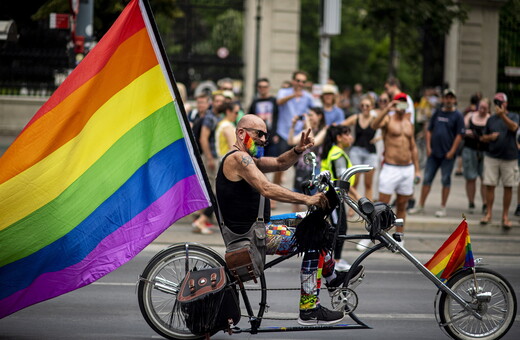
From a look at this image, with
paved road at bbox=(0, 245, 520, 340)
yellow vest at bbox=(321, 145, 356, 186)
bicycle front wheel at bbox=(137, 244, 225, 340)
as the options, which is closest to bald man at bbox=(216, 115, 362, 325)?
bicycle front wheel at bbox=(137, 244, 225, 340)

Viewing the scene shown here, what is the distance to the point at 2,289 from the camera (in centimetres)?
598

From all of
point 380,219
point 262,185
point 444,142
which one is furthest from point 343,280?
point 444,142

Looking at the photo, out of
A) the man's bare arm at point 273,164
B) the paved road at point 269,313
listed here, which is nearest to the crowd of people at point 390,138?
the paved road at point 269,313

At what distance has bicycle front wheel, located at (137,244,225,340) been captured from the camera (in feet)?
20.5

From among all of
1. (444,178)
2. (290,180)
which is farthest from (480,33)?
(444,178)

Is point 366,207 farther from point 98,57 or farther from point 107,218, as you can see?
point 98,57

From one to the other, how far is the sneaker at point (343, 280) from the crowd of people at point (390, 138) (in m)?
3.93

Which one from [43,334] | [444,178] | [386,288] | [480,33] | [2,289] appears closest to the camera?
[2,289]

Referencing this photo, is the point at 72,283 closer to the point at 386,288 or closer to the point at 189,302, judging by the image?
the point at 189,302

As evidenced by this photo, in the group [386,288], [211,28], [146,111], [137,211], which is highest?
[211,28]

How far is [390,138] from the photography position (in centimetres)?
1139

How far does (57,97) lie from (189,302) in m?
1.75

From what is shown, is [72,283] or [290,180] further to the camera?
[290,180]

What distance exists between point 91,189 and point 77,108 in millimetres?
591
